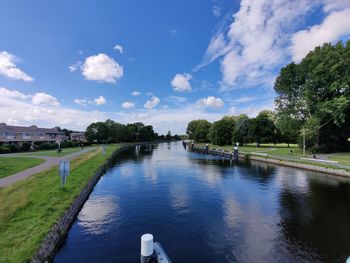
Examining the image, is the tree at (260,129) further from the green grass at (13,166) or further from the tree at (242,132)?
the green grass at (13,166)

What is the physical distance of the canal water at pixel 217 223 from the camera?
761 centimetres

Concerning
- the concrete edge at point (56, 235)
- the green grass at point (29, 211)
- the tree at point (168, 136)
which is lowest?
the concrete edge at point (56, 235)

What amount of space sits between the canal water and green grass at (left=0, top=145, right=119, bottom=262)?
1206 mm

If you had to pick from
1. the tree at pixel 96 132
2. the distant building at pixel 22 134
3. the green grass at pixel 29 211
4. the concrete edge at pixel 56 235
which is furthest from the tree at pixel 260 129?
the concrete edge at pixel 56 235

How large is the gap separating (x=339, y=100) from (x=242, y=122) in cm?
3670

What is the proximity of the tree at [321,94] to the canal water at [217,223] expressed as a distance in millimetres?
17708

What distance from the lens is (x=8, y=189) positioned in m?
11.5

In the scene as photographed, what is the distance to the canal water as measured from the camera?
761 cm

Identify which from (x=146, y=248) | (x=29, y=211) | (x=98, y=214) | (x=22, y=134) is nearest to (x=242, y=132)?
(x=98, y=214)

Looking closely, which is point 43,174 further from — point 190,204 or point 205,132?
point 205,132

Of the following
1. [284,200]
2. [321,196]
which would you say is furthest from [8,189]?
[321,196]

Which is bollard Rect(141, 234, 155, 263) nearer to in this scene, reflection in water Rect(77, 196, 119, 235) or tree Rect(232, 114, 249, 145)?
reflection in water Rect(77, 196, 119, 235)

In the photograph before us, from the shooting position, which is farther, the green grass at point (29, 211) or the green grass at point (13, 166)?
the green grass at point (13, 166)

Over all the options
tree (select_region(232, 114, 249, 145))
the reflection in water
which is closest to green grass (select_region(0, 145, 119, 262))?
the reflection in water
